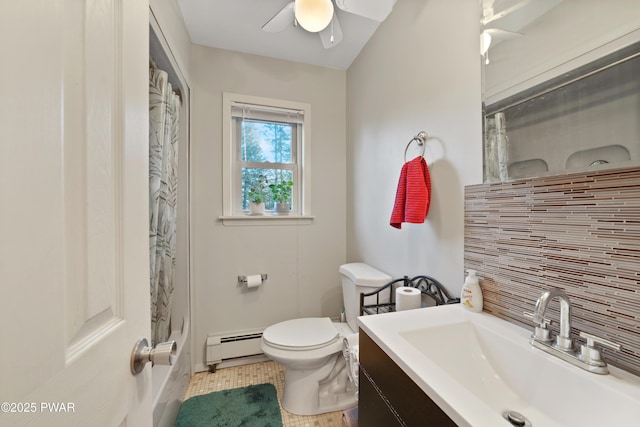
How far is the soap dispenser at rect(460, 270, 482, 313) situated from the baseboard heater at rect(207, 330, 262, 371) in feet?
4.96

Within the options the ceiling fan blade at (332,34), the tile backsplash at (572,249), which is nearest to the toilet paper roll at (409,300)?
the tile backsplash at (572,249)

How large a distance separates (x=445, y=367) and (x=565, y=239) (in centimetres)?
50

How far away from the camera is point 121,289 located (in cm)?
48

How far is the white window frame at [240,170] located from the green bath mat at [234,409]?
1.11 metres

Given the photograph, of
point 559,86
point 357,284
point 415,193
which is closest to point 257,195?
point 357,284

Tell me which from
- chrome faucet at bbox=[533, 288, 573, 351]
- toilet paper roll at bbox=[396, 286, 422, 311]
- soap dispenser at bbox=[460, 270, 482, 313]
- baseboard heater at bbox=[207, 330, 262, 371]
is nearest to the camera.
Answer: chrome faucet at bbox=[533, 288, 573, 351]

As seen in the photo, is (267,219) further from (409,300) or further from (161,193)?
(409,300)

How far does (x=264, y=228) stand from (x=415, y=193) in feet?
3.91

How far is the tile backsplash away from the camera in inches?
22.9

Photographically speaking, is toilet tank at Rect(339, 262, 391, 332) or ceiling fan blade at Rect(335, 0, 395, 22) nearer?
ceiling fan blade at Rect(335, 0, 395, 22)

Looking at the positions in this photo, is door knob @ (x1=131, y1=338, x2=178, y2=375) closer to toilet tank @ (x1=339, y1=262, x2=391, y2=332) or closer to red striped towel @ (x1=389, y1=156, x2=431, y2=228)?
red striped towel @ (x1=389, y1=156, x2=431, y2=228)

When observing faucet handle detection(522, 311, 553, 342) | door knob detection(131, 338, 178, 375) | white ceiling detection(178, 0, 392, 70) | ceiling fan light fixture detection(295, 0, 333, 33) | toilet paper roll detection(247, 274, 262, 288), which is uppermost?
white ceiling detection(178, 0, 392, 70)

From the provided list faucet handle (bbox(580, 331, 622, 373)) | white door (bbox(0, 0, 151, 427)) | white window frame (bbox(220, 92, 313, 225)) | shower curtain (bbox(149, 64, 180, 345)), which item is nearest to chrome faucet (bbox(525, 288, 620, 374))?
faucet handle (bbox(580, 331, 622, 373))

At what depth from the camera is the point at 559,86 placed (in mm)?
679
